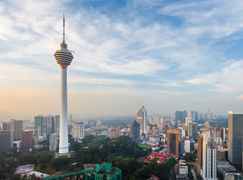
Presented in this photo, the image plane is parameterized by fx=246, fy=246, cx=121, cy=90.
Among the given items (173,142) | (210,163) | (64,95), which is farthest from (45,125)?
(210,163)

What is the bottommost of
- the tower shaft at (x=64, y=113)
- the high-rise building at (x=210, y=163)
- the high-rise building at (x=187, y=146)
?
the high-rise building at (x=187, y=146)

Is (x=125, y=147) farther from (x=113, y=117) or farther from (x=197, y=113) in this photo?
(x=113, y=117)

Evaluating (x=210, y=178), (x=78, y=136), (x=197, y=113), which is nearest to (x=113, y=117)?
(x=197, y=113)

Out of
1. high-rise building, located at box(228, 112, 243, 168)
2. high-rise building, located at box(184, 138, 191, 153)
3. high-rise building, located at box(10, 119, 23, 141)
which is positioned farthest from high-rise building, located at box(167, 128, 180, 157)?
Result: high-rise building, located at box(10, 119, 23, 141)

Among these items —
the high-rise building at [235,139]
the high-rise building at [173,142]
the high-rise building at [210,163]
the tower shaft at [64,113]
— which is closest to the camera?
the high-rise building at [210,163]

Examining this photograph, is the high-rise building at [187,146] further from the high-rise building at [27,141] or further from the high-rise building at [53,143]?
the high-rise building at [27,141]

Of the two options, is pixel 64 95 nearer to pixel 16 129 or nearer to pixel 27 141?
pixel 27 141

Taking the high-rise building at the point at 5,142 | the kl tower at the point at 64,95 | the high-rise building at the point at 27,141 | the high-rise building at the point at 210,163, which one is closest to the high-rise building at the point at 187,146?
the high-rise building at the point at 210,163
